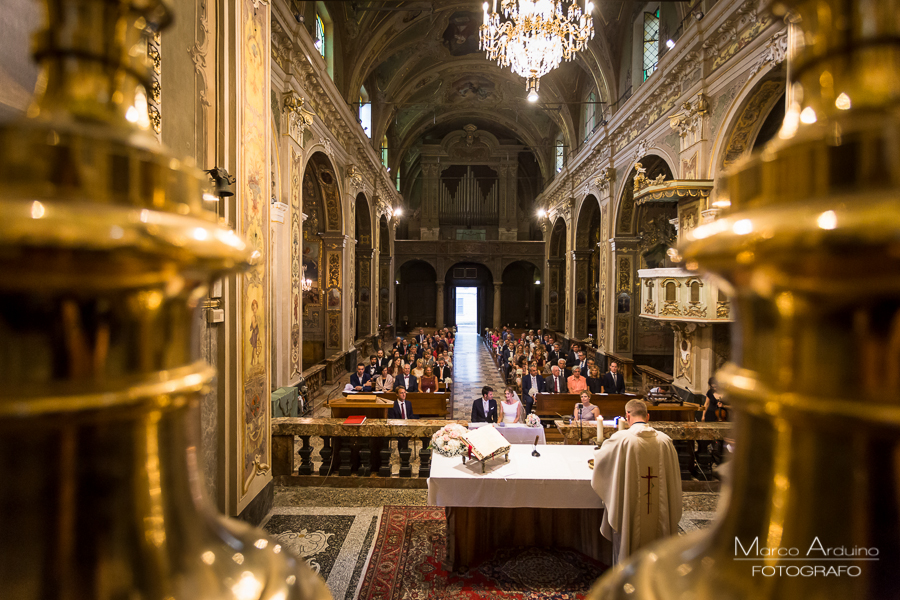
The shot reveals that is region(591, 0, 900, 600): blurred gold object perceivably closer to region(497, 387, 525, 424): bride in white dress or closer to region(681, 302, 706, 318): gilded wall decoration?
region(497, 387, 525, 424): bride in white dress

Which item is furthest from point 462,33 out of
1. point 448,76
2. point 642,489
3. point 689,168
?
point 642,489

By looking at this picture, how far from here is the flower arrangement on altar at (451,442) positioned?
4555mm

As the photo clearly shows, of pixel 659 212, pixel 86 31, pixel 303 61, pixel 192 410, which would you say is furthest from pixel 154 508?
pixel 659 212

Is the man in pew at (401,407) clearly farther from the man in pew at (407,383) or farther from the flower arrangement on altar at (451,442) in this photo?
the flower arrangement on altar at (451,442)

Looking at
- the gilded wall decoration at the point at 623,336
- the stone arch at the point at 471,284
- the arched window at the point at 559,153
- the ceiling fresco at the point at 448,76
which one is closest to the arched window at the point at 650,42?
the ceiling fresco at the point at 448,76

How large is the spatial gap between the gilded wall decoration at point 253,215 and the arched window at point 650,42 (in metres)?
10.9

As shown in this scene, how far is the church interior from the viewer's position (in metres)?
0.25

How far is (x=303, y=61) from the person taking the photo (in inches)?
364

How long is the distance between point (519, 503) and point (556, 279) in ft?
72.0

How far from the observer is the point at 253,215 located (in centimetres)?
463

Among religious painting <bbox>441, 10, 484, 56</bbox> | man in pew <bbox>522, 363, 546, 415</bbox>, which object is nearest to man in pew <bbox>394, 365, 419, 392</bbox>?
man in pew <bbox>522, 363, 546, 415</bbox>

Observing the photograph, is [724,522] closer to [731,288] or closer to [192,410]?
[731,288]

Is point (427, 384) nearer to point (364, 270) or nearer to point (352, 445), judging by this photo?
point (352, 445)

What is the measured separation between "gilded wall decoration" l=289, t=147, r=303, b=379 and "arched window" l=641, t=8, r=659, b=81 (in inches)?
368
